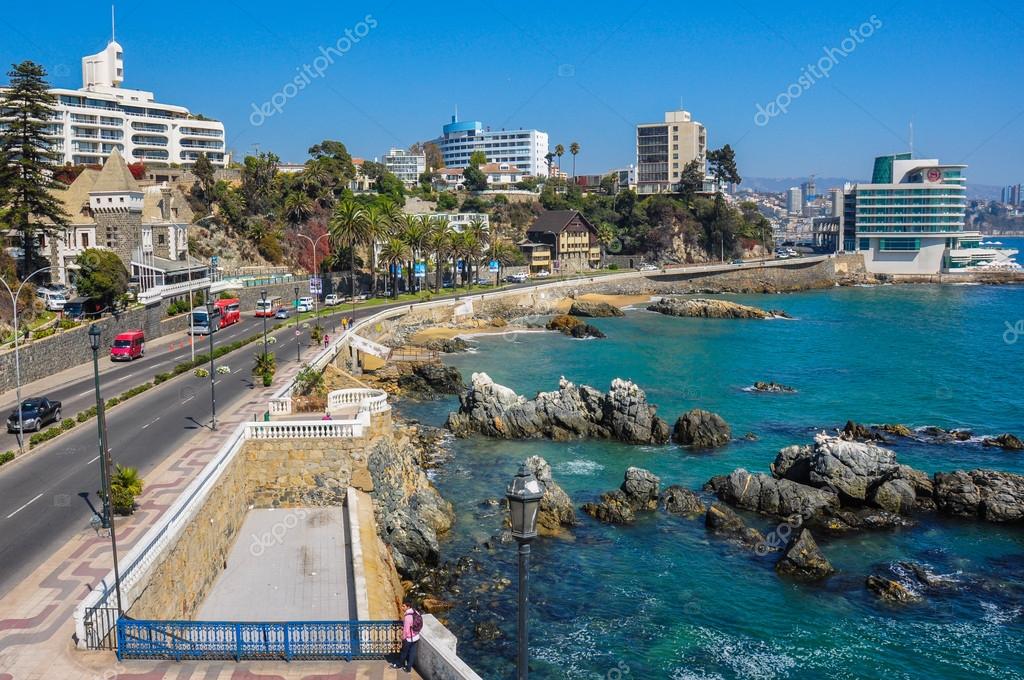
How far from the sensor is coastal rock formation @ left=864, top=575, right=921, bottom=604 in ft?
97.0

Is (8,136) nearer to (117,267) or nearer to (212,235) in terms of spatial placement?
(117,267)

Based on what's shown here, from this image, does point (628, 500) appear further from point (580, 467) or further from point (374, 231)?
point (374, 231)

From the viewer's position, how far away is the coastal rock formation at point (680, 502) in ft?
125

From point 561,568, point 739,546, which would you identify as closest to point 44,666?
point 561,568

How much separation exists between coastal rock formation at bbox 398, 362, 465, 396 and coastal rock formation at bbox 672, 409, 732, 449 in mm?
18737

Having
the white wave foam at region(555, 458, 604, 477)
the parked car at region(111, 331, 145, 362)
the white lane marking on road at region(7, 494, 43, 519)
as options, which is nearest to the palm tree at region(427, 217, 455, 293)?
the parked car at region(111, 331, 145, 362)

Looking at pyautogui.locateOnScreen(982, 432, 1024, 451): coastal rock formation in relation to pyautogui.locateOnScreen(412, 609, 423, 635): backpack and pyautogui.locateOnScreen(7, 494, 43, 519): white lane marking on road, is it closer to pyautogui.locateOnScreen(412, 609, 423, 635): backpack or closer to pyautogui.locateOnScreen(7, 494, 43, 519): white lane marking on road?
pyautogui.locateOnScreen(412, 609, 423, 635): backpack

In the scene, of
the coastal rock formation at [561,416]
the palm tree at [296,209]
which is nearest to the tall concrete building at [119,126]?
the palm tree at [296,209]

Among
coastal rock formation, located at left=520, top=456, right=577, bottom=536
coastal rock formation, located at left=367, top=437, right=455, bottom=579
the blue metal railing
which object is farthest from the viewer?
coastal rock formation, located at left=520, top=456, right=577, bottom=536

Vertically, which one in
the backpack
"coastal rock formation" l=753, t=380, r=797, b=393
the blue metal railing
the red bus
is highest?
the red bus

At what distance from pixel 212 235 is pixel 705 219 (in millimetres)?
116385

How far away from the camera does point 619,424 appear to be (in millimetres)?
50312

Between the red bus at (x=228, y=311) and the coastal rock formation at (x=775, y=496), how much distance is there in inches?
1948

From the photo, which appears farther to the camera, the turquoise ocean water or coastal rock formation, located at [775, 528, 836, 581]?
coastal rock formation, located at [775, 528, 836, 581]
